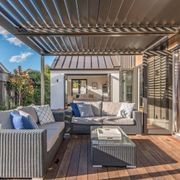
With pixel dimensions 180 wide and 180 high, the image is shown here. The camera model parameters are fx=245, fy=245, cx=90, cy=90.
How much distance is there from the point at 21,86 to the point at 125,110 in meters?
5.05

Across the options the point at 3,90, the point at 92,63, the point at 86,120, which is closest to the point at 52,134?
the point at 86,120

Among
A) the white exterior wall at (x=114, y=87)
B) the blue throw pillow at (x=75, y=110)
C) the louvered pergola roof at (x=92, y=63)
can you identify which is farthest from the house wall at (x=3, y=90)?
the white exterior wall at (x=114, y=87)

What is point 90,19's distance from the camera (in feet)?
17.5

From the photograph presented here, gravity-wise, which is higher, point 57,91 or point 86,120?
point 57,91

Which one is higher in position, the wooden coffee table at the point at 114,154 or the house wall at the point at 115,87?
the house wall at the point at 115,87

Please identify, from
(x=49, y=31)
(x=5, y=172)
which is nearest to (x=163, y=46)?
(x=49, y=31)

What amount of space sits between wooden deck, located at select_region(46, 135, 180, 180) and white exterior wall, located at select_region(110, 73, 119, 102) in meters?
7.67

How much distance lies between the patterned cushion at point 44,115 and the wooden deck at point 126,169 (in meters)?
0.71

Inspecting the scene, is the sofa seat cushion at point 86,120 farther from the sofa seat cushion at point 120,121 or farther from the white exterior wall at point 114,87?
the white exterior wall at point 114,87

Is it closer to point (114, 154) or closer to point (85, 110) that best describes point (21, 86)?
point (85, 110)

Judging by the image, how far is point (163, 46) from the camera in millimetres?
7988

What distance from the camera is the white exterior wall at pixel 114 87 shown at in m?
13.8

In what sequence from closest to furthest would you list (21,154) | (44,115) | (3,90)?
1. (21,154)
2. (44,115)
3. (3,90)

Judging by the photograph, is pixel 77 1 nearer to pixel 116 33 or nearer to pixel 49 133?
pixel 116 33
